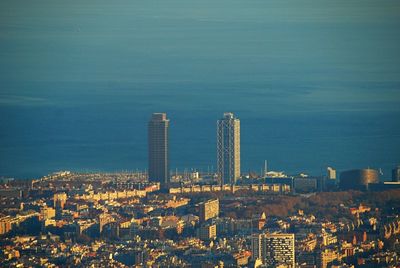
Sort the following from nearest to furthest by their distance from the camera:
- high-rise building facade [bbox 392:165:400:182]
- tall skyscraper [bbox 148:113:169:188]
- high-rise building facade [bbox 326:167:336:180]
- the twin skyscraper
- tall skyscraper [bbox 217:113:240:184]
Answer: high-rise building facade [bbox 392:165:400:182] → high-rise building facade [bbox 326:167:336:180] → tall skyscraper [bbox 148:113:169:188] → the twin skyscraper → tall skyscraper [bbox 217:113:240:184]

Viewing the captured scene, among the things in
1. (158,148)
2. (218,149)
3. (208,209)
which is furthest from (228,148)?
(208,209)

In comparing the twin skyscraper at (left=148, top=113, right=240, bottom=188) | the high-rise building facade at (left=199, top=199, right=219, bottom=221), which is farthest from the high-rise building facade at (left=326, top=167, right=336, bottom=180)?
the high-rise building facade at (left=199, top=199, right=219, bottom=221)

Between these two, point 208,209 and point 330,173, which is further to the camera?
point 330,173

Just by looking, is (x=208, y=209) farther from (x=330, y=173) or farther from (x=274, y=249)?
(x=274, y=249)

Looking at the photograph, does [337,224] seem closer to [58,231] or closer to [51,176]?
[58,231]

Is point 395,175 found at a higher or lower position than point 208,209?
higher

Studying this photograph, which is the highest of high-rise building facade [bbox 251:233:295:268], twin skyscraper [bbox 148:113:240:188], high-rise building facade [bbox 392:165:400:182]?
twin skyscraper [bbox 148:113:240:188]

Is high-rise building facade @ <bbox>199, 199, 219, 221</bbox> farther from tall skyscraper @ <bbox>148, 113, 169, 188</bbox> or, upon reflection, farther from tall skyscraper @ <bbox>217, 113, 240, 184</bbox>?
tall skyscraper @ <bbox>217, 113, 240, 184</bbox>
